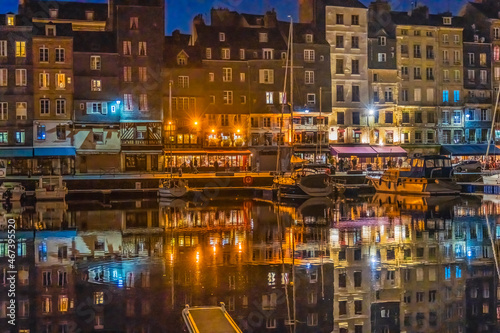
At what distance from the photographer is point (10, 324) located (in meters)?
16.6

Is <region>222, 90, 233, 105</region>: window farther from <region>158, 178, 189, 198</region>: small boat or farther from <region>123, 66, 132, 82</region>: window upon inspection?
<region>158, 178, 189, 198</region>: small boat

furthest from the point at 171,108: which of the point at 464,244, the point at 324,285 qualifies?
the point at 324,285

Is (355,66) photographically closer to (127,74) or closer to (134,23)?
(134,23)

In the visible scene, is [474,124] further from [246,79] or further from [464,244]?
[464,244]

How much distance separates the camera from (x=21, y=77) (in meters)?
66.0

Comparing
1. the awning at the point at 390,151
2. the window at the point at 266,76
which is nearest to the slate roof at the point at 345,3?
the window at the point at 266,76

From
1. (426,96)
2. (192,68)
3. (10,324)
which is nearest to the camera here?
(10,324)

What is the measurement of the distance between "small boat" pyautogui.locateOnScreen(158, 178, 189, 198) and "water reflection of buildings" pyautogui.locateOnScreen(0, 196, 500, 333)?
1267 cm

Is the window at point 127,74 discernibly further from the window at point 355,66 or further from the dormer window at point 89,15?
the window at point 355,66

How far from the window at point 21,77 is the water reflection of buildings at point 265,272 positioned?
28998mm

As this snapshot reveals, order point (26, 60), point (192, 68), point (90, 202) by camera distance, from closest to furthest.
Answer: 1. point (90, 202)
2. point (26, 60)
3. point (192, 68)

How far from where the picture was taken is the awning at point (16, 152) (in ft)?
209

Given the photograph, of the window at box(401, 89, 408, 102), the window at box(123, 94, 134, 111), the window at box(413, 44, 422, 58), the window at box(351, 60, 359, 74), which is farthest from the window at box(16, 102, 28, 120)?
the window at box(413, 44, 422, 58)

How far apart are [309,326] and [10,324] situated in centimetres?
752
